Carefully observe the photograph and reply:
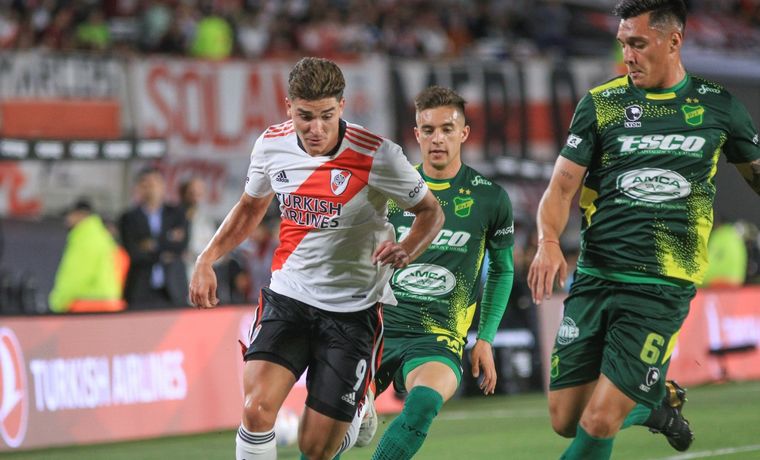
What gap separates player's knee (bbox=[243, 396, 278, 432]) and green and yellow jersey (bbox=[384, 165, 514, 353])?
57.7 inches

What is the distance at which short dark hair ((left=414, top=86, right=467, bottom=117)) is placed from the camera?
24.7 feet

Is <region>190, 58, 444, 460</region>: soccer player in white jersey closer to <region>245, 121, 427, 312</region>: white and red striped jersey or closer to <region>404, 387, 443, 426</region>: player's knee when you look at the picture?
<region>245, 121, 427, 312</region>: white and red striped jersey

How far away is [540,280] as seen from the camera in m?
5.73

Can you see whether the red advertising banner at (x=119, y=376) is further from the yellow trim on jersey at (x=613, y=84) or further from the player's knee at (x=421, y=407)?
the yellow trim on jersey at (x=613, y=84)

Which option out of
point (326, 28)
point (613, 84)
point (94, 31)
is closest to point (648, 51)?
A: point (613, 84)

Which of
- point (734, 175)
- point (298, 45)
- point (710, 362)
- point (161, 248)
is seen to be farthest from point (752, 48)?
point (161, 248)

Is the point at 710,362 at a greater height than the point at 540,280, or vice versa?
the point at 540,280

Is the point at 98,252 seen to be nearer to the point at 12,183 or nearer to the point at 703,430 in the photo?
the point at 12,183

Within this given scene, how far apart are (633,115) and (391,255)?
139 centimetres

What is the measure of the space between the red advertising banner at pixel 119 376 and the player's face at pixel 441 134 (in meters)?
4.57

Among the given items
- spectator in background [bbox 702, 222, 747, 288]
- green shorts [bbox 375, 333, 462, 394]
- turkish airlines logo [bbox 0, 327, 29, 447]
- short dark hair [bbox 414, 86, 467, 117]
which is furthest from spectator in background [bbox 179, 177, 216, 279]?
spectator in background [bbox 702, 222, 747, 288]

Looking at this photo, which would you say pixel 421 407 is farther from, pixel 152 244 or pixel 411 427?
pixel 152 244

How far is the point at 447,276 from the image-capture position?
7301 millimetres

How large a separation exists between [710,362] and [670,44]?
33.6 feet
